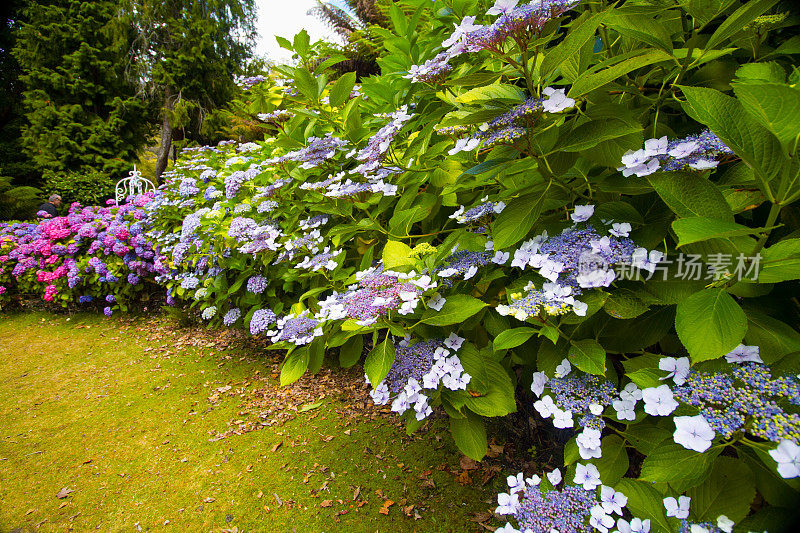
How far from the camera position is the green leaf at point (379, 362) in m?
1.05

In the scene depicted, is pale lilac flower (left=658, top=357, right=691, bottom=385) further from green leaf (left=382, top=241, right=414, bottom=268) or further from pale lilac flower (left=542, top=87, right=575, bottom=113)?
green leaf (left=382, top=241, right=414, bottom=268)

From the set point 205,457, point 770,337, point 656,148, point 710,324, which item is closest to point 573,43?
point 656,148

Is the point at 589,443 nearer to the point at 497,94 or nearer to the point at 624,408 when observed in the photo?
the point at 624,408

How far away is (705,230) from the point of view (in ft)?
1.90

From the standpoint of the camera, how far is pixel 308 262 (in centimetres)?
176

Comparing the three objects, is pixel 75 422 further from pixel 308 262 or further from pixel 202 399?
pixel 308 262

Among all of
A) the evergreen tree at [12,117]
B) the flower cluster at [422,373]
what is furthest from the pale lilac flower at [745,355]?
the evergreen tree at [12,117]

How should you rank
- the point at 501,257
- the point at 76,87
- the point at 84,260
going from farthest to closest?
the point at 76,87
the point at 84,260
the point at 501,257

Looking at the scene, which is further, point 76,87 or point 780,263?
point 76,87

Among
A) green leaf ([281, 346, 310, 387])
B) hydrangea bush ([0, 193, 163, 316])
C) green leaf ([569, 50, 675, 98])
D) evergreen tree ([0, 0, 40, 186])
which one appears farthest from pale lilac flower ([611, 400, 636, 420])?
evergreen tree ([0, 0, 40, 186])

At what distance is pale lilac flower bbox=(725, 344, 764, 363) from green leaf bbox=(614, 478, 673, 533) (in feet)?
1.10

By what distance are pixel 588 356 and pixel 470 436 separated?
49 cm

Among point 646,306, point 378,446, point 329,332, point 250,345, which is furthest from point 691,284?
point 250,345

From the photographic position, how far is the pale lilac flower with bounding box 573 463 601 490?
0.82m
